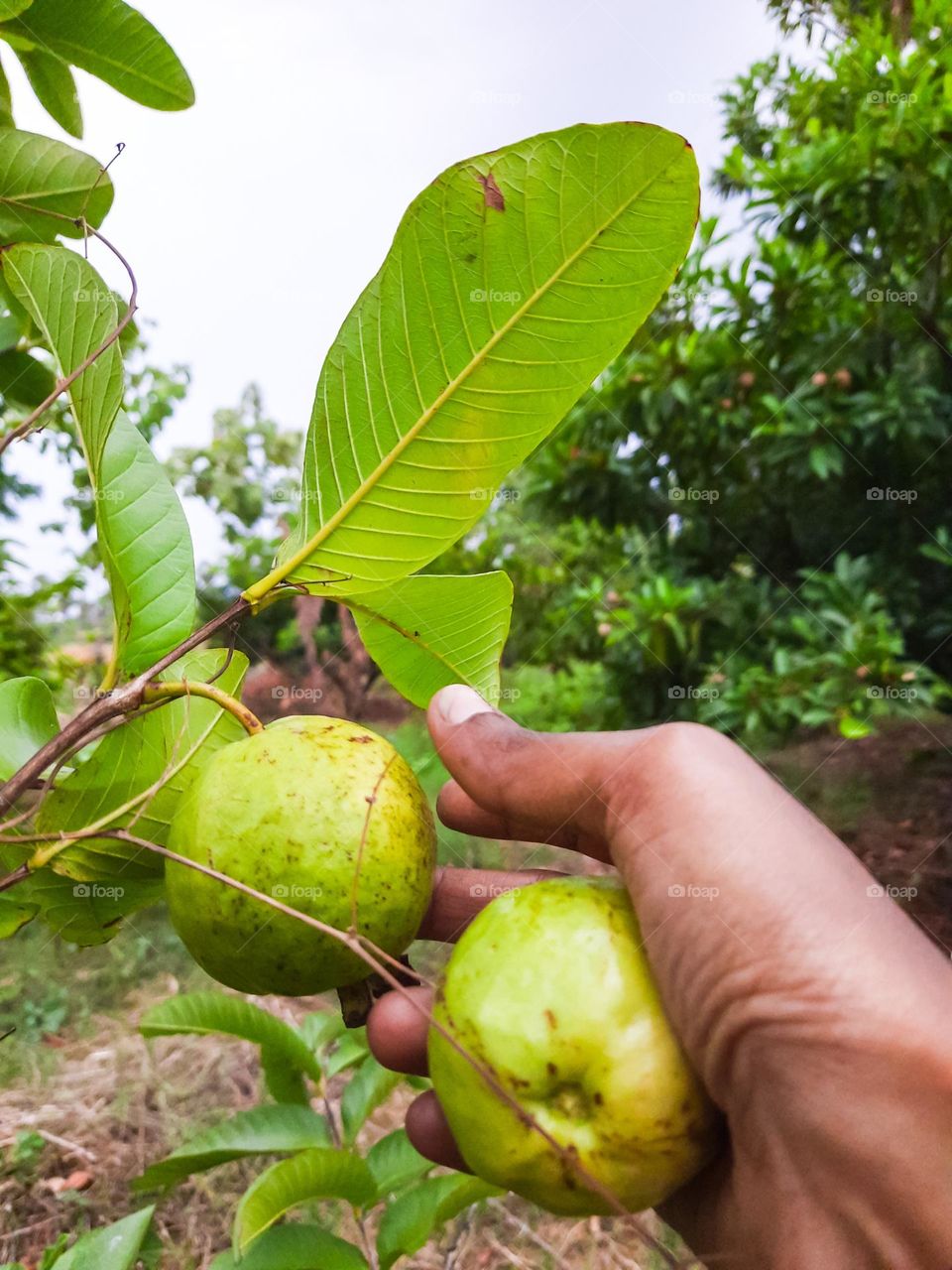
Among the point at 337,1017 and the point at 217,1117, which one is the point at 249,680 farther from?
the point at 337,1017

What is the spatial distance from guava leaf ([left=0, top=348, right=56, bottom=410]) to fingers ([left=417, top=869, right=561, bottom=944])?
1012mm

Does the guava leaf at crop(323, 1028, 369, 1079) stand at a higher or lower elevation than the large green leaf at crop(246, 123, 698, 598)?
lower

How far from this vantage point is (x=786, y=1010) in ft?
3.00

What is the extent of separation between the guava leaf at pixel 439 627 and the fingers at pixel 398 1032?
399 millimetres

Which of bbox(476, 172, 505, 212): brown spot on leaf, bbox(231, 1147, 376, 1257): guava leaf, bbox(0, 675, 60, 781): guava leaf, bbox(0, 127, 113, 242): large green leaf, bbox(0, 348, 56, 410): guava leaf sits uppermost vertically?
bbox(476, 172, 505, 212): brown spot on leaf

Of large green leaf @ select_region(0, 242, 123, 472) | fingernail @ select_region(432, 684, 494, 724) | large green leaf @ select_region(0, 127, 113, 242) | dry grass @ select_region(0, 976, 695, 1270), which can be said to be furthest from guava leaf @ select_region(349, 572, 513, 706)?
dry grass @ select_region(0, 976, 695, 1270)

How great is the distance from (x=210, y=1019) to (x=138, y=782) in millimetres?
712

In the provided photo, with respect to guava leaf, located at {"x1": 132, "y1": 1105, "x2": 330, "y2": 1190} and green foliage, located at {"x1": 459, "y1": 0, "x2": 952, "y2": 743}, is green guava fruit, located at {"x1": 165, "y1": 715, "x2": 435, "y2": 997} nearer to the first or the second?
guava leaf, located at {"x1": 132, "y1": 1105, "x2": 330, "y2": 1190}

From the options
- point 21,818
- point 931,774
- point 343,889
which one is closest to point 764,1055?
point 343,889

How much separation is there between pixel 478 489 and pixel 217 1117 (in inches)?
105

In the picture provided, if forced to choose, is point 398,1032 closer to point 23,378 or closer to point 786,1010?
point 786,1010

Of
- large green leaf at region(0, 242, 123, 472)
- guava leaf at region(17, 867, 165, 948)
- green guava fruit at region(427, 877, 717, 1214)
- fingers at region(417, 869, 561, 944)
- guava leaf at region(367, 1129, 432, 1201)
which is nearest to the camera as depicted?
green guava fruit at region(427, 877, 717, 1214)

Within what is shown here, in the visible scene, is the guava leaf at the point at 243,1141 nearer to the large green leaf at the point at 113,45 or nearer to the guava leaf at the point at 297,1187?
the guava leaf at the point at 297,1187

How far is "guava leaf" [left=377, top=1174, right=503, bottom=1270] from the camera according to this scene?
1.42m
